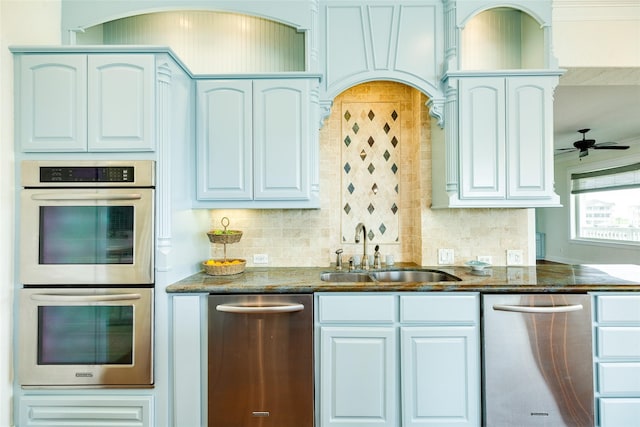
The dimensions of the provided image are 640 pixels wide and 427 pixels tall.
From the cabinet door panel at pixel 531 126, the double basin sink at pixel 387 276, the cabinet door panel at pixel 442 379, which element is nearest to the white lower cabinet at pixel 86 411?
the double basin sink at pixel 387 276

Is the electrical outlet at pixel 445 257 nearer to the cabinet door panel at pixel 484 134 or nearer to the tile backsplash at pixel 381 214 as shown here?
the tile backsplash at pixel 381 214

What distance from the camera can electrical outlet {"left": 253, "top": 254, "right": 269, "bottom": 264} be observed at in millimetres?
2654

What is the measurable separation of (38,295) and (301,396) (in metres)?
1.58

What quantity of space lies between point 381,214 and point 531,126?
3.99 feet

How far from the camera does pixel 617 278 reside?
209cm

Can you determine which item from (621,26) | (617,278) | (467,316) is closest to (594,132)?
(621,26)

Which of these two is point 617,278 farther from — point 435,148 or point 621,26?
point 621,26

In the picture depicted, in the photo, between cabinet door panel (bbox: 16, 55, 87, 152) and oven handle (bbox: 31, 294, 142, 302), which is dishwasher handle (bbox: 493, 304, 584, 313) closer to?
oven handle (bbox: 31, 294, 142, 302)

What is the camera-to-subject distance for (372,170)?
2.81m

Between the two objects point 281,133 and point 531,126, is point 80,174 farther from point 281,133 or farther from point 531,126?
point 531,126

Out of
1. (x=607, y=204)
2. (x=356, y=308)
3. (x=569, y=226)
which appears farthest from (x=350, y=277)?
(x=569, y=226)

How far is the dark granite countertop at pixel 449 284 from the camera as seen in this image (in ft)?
6.31

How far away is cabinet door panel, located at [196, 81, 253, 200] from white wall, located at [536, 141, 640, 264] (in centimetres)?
713

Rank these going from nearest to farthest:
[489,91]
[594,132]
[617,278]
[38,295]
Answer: [38,295], [617,278], [489,91], [594,132]
